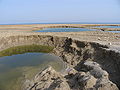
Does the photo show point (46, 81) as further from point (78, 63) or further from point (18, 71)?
point (78, 63)

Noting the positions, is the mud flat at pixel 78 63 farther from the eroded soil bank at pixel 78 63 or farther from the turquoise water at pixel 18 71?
Result: the turquoise water at pixel 18 71

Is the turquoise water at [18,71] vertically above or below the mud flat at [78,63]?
below

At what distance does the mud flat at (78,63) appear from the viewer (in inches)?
341

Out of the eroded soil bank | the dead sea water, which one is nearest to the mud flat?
the eroded soil bank

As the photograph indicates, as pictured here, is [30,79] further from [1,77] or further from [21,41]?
[21,41]

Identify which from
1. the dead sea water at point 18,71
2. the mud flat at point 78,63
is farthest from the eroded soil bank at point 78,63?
the dead sea water at point 18,71

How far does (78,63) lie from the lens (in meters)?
→ 17.0

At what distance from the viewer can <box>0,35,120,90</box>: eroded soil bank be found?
871 cm

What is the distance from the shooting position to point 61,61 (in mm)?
17953

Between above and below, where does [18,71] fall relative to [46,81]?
below

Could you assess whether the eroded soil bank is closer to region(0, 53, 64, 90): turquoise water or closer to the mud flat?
the mud flat

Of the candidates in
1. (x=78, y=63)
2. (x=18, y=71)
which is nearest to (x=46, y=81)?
(x=18, y=71)

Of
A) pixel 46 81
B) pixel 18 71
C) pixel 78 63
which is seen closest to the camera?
pixel 46 81

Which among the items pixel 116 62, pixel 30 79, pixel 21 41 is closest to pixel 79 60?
pixel 116 62
